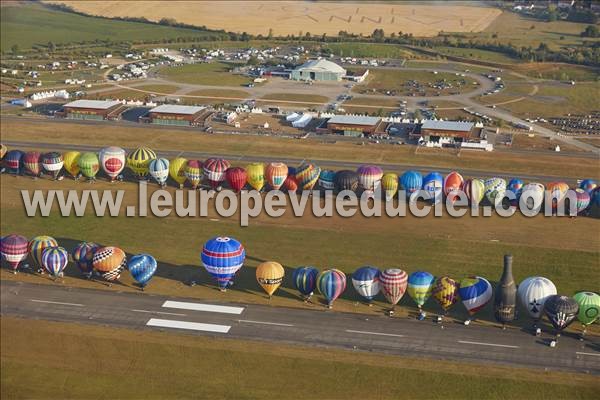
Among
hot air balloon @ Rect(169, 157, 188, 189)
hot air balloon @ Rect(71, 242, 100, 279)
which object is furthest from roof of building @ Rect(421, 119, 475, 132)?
hot air balloon @ Rect(71, 242, 100, 279)

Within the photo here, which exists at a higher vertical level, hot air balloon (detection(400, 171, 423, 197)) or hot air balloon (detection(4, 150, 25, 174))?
hot air balloon (detection(400, 171, 423, 197))

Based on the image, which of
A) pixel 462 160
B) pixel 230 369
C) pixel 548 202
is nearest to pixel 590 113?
pixel 462 160

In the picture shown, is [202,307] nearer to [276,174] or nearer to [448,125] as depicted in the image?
[276,174]

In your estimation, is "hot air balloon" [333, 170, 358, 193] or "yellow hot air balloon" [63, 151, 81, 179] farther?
"yellow hot air balloon" [63, 151, 81, 179]

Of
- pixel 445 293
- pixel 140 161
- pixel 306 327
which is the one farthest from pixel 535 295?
pixel 140 161

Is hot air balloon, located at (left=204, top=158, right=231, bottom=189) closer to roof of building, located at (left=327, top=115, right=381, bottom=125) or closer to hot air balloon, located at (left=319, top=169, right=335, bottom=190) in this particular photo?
hot air balloon, located at (left=319, top=169, right=335, bottom=190)

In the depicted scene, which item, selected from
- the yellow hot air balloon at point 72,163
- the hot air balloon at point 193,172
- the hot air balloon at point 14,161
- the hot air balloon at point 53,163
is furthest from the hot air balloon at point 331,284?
the hot air balloon at point 14,161
